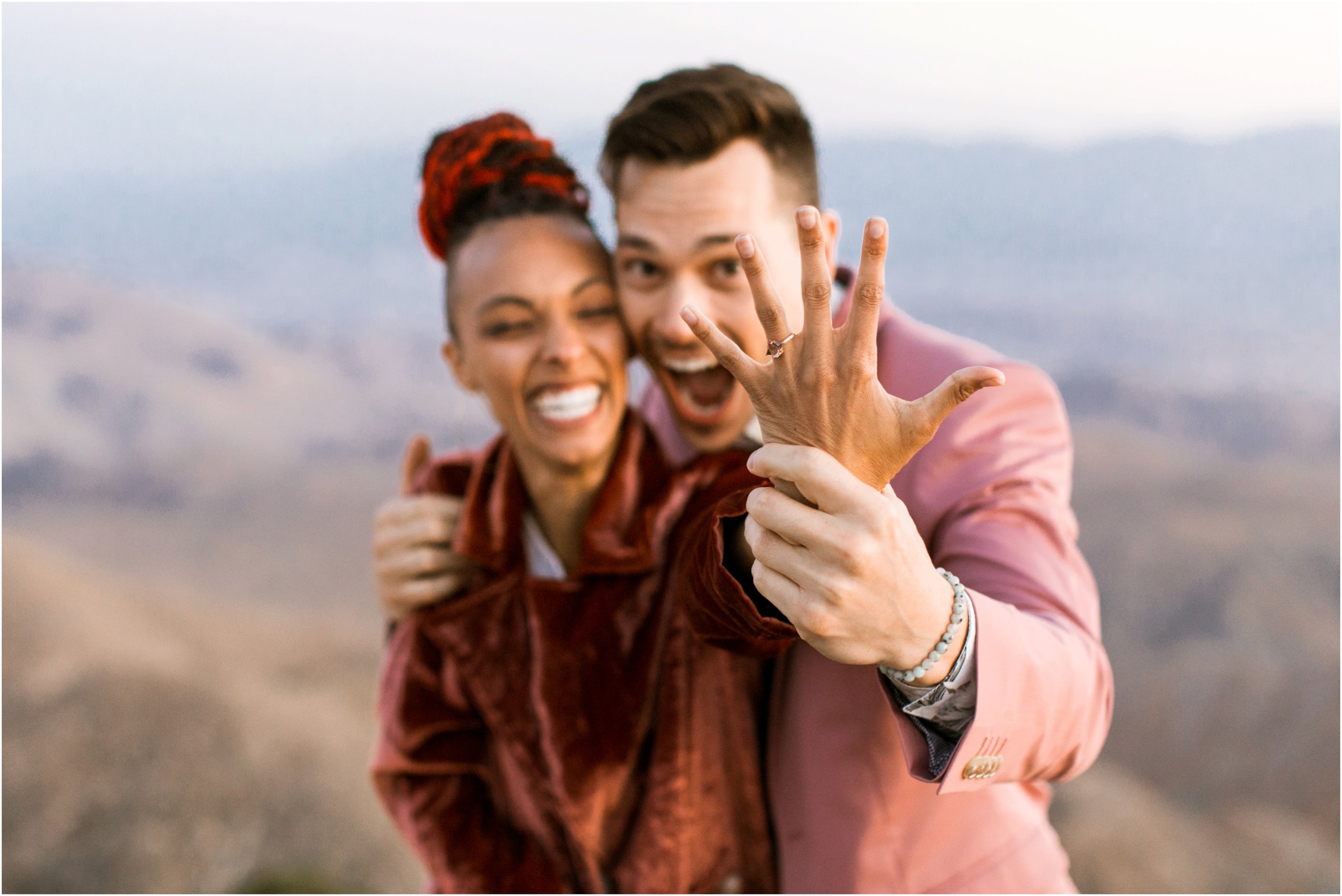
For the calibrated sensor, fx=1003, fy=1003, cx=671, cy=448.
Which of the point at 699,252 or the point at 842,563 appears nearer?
the point at 842,563

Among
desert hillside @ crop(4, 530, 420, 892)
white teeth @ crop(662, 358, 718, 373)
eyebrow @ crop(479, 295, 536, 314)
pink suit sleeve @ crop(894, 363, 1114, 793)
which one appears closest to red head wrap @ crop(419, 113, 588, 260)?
eyebrow @ crop(479, 295, 536, 314)

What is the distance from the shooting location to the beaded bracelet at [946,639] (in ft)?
3.89

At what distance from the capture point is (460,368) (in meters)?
2.05

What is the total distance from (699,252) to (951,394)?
0.86 m

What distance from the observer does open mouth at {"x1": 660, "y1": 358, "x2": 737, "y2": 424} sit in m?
1.95

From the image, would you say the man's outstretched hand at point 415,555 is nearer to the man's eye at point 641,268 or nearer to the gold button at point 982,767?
the man's eye at point 641,268

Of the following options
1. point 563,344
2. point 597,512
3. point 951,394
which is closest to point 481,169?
point 563,344

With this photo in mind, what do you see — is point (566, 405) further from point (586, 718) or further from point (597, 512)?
point (586, 718)

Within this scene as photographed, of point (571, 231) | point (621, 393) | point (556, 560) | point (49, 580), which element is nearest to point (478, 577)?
point (556, 560)

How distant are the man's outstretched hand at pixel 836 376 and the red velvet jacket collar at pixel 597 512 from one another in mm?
690

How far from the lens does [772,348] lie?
3.73 feet

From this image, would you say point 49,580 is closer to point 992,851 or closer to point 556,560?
point 556,560

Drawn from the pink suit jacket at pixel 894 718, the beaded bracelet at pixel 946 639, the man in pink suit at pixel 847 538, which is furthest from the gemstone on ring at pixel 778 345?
the pink suit jacket at pixel 894 718

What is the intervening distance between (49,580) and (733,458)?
22.4ft
